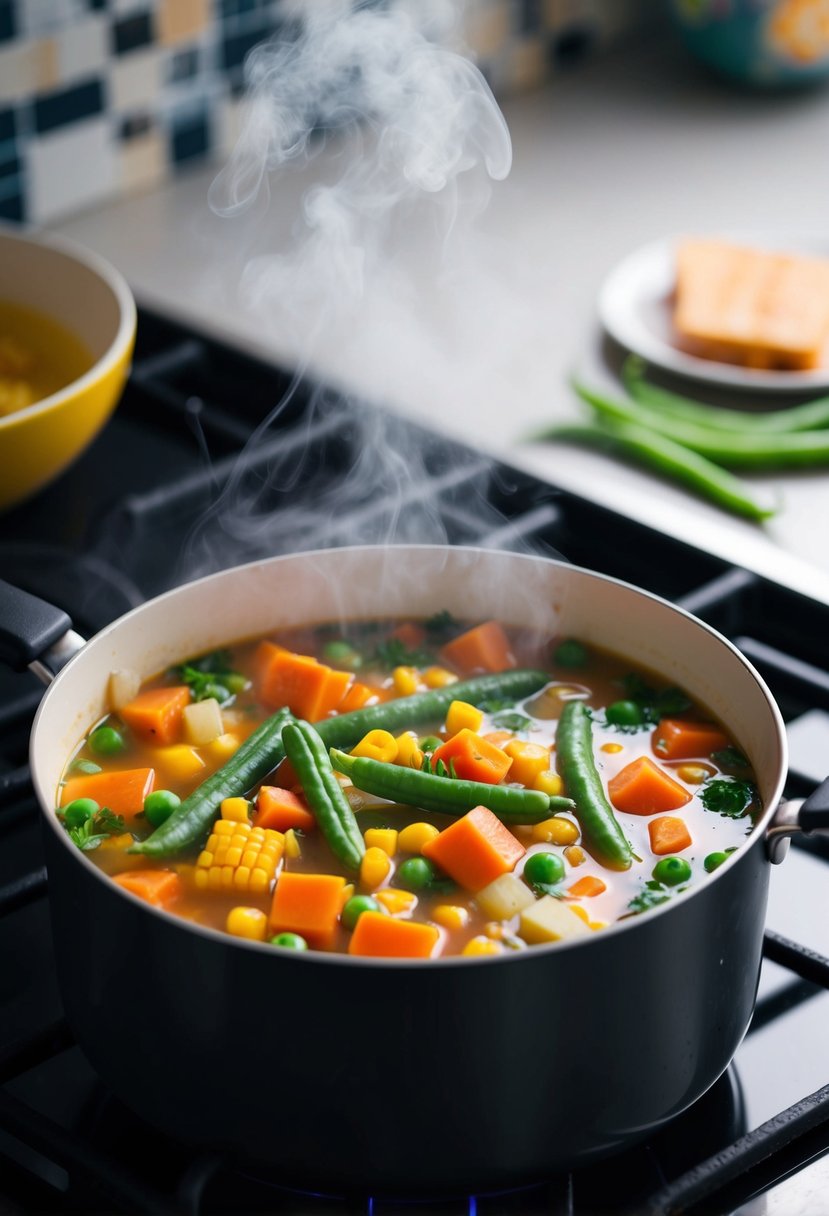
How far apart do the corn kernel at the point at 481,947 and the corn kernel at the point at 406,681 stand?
0.36m

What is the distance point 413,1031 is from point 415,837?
0.27m

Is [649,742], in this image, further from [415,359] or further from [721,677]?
[415,359]

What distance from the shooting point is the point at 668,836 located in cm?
122

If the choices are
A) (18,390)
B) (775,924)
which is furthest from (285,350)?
(775,924)

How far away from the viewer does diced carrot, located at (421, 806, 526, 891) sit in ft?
3.80

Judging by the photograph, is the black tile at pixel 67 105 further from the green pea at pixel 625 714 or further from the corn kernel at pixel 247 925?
the corn kernel at pixel 247 925

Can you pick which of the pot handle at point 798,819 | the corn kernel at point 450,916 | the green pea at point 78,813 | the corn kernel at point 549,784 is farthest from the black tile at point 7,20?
the pot handle at point 798,819

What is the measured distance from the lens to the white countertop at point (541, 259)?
1.96m

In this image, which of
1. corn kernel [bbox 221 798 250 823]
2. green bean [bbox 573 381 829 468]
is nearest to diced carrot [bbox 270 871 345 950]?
corn kernel [bbox 221 798 250 823]

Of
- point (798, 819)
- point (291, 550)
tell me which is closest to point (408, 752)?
point (798, 819)

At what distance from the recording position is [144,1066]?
41.0 inches

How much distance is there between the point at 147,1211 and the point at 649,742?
577 millimetres

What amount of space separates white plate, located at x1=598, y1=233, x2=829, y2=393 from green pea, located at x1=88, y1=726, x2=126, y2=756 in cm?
110

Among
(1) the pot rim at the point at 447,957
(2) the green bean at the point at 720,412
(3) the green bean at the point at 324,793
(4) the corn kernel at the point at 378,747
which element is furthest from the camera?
(2) the green bean at the point at 720,412
